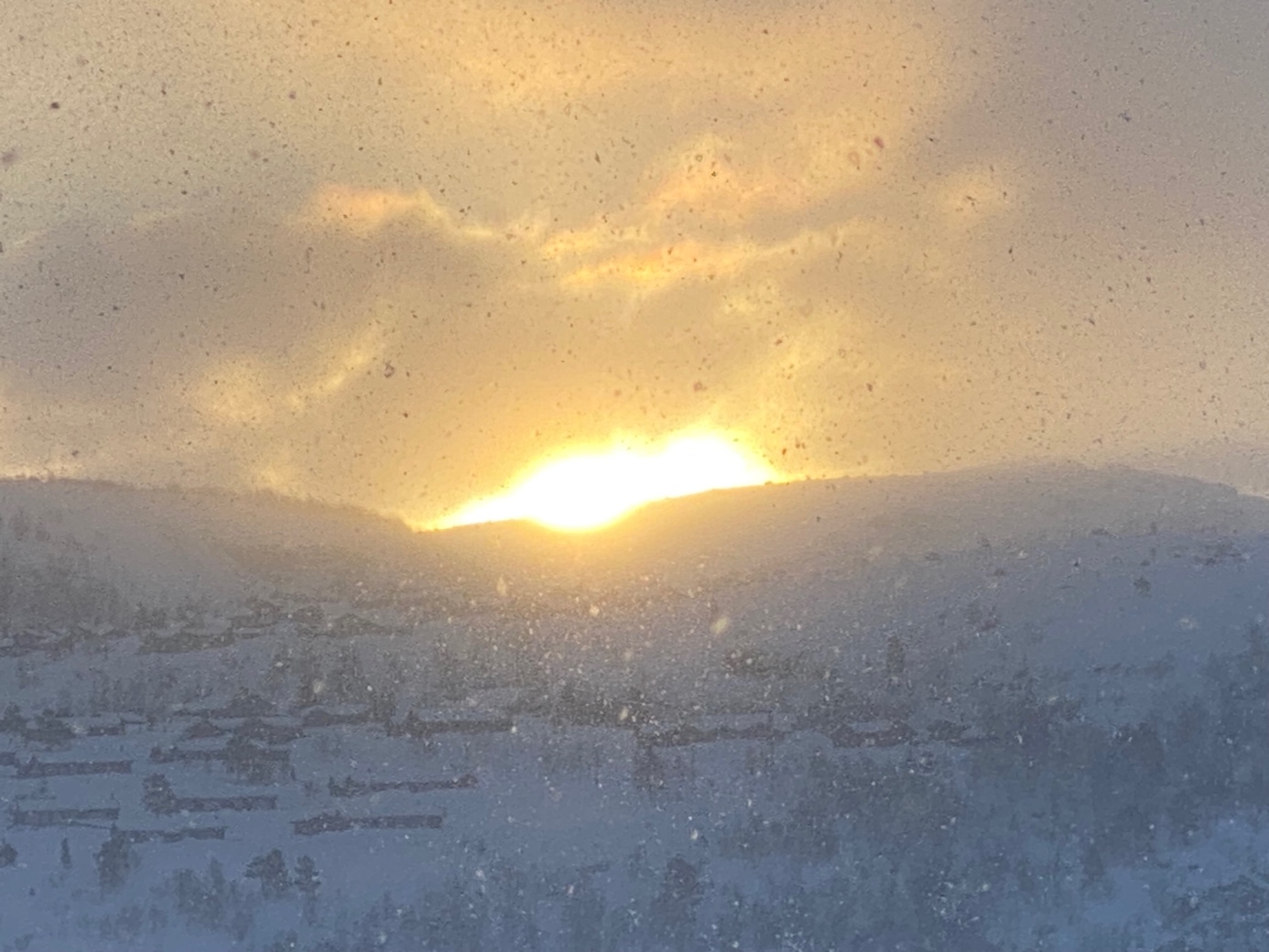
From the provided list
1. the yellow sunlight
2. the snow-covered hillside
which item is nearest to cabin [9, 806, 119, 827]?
the snow-covered hillside

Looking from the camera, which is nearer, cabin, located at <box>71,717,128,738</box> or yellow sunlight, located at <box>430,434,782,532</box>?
cabin, located at <box>71,717,128,738</box>

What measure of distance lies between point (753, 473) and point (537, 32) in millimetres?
1000

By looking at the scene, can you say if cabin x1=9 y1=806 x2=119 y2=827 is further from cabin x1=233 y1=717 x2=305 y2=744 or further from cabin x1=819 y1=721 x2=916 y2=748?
cabin x1=819 y1=721 x2=916 y2=748

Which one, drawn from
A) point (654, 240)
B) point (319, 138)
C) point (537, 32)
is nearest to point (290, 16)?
point (319, 138)

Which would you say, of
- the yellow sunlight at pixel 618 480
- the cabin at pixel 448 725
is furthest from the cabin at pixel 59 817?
the yellow sunlight at pixel 618 480

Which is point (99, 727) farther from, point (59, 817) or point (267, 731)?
point (267, 731)

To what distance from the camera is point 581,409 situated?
2.31m

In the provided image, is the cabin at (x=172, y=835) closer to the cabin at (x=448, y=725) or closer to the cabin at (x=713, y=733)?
the cabin at (x=448, y=725)

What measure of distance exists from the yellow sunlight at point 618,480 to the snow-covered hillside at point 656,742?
0.09m

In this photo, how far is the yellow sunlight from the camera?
2.26m

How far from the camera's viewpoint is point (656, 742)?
2125mm

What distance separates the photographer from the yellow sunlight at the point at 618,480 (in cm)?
226

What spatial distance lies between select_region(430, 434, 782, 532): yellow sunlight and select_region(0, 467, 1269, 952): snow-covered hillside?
93 millimetres

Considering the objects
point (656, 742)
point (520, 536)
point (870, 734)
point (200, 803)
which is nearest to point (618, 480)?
point (520, 536)
